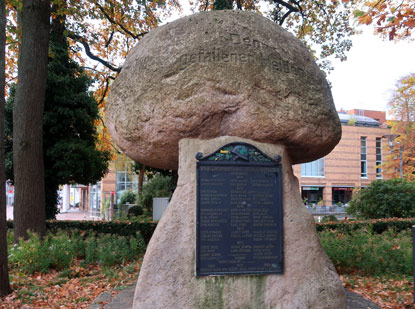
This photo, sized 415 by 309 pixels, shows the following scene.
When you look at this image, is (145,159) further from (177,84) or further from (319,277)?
(319,277)

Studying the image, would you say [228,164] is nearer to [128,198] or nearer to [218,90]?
[218,90]

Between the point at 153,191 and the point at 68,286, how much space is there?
56.8ft

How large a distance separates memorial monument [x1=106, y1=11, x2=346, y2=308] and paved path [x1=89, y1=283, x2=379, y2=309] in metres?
1.07

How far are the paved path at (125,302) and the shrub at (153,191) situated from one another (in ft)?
59.1

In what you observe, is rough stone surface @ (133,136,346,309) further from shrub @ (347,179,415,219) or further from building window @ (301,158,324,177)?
building window @ (301,158,324,177)

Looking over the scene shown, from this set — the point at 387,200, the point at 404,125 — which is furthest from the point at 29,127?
the point at 404,125

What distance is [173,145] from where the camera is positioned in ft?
13.9

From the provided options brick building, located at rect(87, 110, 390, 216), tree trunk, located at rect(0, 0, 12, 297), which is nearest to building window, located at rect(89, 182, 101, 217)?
brick building, located at rect(87, 110, 390, 216)

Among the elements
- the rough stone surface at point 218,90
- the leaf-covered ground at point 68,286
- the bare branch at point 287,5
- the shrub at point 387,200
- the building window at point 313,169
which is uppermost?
the bare branch at point 287,5

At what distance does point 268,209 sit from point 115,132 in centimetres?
203

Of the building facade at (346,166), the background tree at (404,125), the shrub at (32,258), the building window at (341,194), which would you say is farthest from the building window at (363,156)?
the shrub at (32,258)

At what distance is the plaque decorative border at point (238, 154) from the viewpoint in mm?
4031

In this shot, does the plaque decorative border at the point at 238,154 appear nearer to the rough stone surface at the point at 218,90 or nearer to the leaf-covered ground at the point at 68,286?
the rough stone surface at the point at 218,90

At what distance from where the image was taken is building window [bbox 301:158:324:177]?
3628 cm
